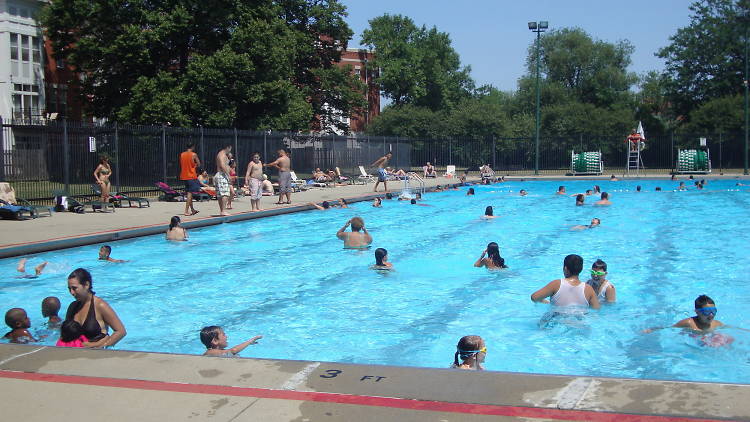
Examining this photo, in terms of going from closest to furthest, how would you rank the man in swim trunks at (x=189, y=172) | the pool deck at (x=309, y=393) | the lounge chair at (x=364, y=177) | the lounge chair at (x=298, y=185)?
the pool deck at (x=309, y=393) < the man in swim trunks at (x=189, y=172) < the lounge chair at (x=298, y=185) < the lounge chair at (x=364, y=177)

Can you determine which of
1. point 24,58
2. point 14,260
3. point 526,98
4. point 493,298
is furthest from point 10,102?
point 526,98

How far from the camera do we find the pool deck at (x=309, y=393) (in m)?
4.17

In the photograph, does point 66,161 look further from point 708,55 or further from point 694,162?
point 708,55

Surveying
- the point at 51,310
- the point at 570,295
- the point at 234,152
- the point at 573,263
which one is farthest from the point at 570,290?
the point at 234,152

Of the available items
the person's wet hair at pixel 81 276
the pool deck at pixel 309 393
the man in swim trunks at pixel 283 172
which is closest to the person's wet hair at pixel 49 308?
the person's wet hair at pixel 81 276

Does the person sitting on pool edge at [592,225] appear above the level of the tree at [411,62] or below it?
below

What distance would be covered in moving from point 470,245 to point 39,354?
1131cm

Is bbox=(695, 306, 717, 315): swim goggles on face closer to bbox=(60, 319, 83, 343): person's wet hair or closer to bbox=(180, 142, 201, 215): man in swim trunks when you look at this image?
bbox=(60, 319, 83, 343): person's wet hair

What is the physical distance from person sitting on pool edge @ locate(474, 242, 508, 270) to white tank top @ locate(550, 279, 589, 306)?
3.68 meters

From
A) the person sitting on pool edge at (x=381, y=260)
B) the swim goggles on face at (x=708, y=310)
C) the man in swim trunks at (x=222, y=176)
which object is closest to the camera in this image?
the swim goggles on face at (x=708, y=310)

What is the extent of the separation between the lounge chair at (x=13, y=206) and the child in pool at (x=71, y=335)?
40.6ft

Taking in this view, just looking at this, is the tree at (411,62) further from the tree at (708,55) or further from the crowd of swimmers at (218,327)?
the crowd of swimmers at (218,327)

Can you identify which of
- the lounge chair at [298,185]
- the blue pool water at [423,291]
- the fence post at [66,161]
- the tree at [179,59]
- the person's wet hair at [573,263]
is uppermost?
the tree at [179,59]

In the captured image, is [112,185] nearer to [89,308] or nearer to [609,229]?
[609,229]
